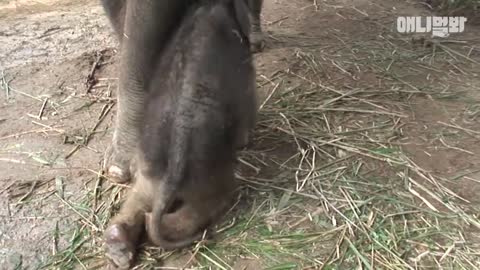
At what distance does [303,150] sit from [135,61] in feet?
2.43

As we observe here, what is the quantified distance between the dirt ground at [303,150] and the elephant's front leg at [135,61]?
110 millimetres

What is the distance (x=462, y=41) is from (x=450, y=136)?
103cm

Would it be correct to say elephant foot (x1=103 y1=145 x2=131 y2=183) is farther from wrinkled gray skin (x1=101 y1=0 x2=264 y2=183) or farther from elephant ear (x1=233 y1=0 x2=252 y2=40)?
elephant ear (x1=233 y1=0 x2=252 y2=40)

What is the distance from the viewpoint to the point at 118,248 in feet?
6.57

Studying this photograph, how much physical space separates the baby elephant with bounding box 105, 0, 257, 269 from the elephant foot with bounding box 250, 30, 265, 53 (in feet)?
4.15

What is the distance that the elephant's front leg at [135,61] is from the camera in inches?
80.0

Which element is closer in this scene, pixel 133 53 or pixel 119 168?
pixel 133 53

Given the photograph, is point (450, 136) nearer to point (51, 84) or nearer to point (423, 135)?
point (423, 135)

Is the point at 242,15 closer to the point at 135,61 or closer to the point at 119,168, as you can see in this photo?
the point at 135,61

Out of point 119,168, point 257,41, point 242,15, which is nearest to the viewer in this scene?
point 242,15

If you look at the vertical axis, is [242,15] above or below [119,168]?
above

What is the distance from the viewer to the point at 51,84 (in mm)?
3119

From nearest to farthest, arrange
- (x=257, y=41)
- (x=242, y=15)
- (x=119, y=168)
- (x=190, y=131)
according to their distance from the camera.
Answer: (x=190, y=131) < (x=242, y=15) < (x=119, y=168) < (x=257, y=41)

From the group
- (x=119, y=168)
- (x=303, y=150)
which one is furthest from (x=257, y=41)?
(x=119, y=168)
